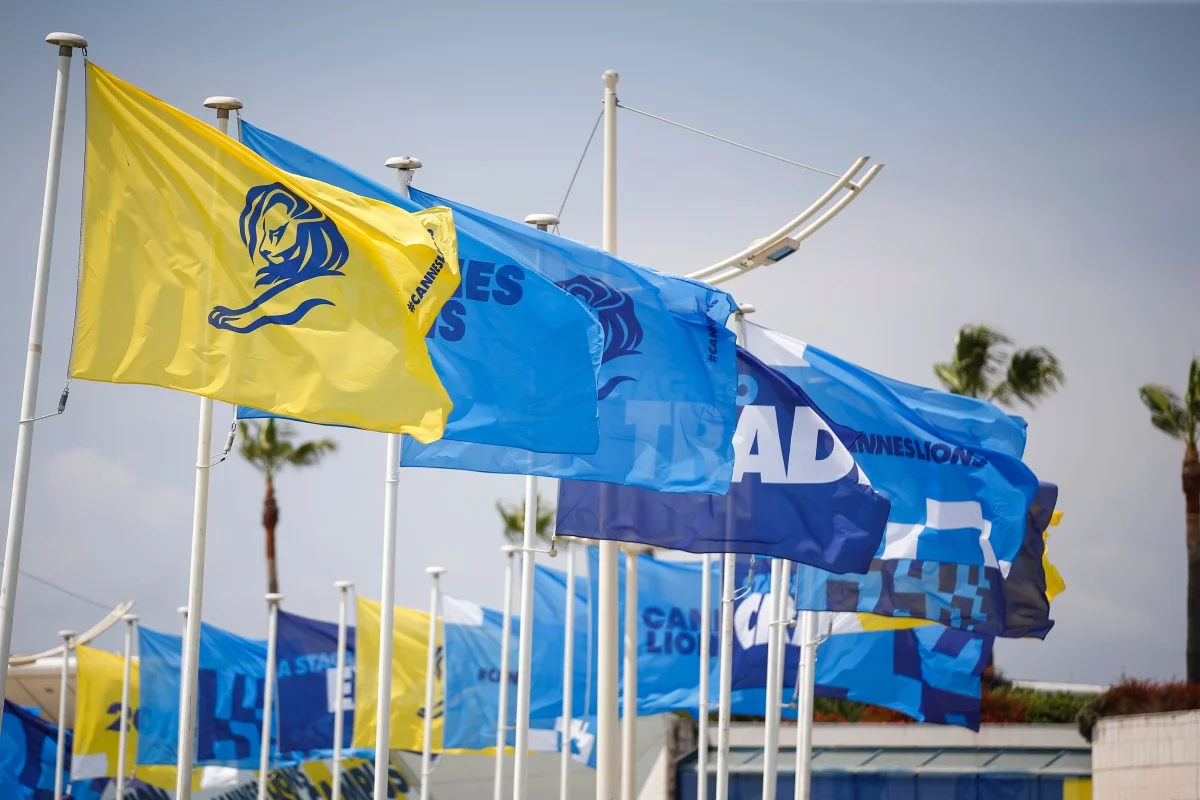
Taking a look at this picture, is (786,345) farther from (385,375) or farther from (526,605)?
(385,375)

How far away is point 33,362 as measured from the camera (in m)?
10.5

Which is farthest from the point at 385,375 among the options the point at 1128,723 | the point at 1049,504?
the point at 1128,723

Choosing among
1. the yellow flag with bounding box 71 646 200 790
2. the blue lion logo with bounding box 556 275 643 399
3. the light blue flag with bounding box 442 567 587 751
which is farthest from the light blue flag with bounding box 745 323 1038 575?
the yellow flag with bounding box 71 646 200 790

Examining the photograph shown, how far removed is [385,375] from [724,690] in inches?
465

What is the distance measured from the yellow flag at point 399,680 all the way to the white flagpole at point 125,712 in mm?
6152

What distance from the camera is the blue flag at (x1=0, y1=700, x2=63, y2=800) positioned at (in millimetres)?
33031

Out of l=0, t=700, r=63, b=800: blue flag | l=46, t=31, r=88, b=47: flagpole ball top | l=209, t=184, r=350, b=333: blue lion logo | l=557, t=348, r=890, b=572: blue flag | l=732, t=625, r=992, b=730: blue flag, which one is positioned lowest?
l=0, t=700, r=63, b=800: blue flag

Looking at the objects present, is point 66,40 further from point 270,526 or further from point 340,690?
point 270,526

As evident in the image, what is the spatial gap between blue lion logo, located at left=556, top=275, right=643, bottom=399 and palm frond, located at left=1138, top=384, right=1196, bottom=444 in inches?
1440

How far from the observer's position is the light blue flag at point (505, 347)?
40.3ft

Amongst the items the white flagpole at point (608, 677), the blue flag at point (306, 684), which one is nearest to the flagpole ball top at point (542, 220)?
the white flagpole at point (608, 677)

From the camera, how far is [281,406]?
35.5ft

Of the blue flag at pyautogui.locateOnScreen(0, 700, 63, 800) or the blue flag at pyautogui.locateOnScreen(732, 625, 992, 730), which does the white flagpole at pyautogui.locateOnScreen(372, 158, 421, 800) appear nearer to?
the blue flag at pyautogui.locateOnScreen(732, 625, 992, 730)

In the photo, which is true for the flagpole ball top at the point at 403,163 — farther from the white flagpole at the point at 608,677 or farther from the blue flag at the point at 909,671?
the blue flag at the point at 909,671
